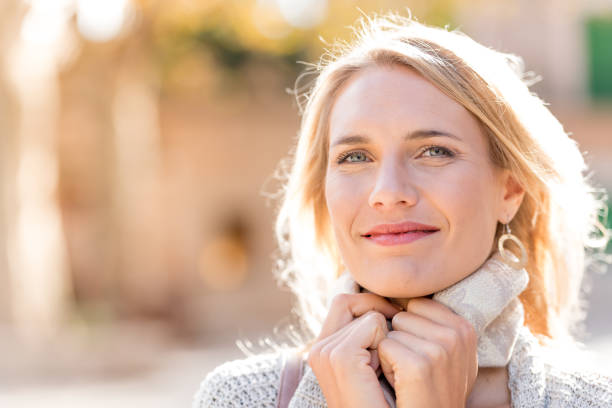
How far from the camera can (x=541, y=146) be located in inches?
103

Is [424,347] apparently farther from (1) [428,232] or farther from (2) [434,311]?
(1) [428,232]

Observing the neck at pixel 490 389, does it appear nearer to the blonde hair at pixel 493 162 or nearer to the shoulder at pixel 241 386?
the blonde hair at pixel 493 162

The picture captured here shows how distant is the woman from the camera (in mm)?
2291

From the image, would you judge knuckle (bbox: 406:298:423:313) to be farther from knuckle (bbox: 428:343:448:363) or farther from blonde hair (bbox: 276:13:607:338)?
blonde hair (bbox: 276:13:607:338)

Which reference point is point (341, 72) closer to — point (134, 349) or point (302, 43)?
point (134, 349)

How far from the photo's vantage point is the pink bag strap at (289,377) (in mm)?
2480

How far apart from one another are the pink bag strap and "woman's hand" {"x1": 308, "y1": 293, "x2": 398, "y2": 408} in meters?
0.17

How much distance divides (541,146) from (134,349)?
9366 millimetres

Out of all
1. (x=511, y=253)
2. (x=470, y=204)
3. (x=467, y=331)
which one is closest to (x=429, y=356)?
(x=467, y=331)

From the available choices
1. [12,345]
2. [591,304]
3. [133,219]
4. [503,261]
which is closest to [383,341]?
[503,261]

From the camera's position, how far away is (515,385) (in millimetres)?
2482

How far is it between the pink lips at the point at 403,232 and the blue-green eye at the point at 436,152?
20cm

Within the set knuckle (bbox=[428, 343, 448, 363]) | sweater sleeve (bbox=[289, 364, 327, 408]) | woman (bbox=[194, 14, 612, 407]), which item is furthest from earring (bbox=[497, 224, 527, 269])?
sweater sleeve (bbox=[289, 364, 327, 408])

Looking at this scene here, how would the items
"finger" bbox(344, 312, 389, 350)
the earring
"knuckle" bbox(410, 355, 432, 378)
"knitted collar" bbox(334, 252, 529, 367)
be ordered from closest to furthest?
"knuckle" bbox(410, 355, 432, 378) < "finger" bbox(344, 312, 389, 350) < "knitted collar" bbox(334, 252, 529, 367) < the earring
